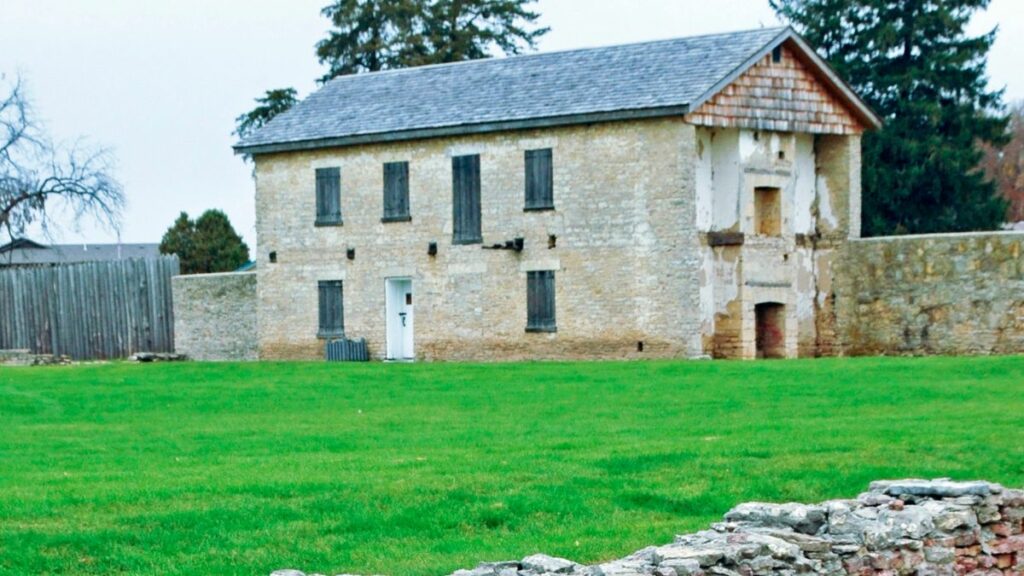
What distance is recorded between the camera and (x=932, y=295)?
39969 millimetres

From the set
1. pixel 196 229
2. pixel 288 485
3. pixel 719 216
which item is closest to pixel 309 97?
pixel 719 216

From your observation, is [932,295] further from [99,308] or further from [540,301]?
[99,308]

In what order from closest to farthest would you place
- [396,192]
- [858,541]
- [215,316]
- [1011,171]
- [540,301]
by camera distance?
[858,541]
[540,301]
[396,192]
[215,316]
[1011,171]

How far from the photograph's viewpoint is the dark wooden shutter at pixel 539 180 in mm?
41188

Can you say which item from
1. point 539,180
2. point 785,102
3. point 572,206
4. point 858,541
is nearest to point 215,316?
point 539,180

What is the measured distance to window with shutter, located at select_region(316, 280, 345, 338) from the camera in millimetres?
45094

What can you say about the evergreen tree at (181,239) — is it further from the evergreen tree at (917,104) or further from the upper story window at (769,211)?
the upper story window at (769,211)


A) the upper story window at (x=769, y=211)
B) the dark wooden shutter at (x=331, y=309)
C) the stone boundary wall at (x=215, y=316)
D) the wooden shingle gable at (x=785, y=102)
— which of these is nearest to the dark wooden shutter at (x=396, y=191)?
the dark wooden shutter at (x=331, y=309)

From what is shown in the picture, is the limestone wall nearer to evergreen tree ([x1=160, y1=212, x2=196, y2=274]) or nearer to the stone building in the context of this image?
the stone building

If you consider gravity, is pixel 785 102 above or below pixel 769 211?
above

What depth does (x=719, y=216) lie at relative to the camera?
1588 inches

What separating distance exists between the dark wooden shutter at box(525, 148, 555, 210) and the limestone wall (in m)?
0.19

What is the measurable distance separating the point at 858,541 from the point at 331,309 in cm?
3280

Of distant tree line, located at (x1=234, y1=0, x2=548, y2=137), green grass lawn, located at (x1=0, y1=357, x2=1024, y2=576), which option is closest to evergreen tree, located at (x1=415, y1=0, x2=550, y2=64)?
distant tree line, located at (x1=234, y1=0, x2=548, y2=137)
